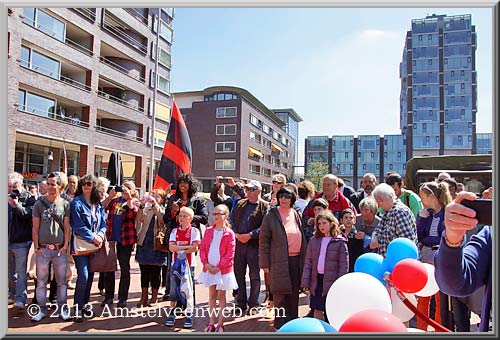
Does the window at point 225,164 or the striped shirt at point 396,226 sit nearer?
the striped shirt at point 396,226

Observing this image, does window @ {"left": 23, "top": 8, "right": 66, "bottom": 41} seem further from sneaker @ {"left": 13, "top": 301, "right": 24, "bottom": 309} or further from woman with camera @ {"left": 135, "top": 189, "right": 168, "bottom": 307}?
sneaker @ {"left": 13, "top": 301, "right": 24, "bottom": 309}

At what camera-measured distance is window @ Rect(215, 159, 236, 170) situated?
54812 mm

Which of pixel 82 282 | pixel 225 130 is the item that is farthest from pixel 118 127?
pixel 82 282

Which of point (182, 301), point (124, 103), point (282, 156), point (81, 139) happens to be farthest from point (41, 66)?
point (282, 156)

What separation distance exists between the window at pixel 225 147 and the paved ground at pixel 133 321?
47847 mm

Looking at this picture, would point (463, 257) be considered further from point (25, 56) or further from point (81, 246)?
point (25, 56)

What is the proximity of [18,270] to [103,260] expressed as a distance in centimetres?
108

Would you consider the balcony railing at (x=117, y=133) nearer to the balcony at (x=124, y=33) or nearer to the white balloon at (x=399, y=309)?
the balcony at (x=124, y=33)

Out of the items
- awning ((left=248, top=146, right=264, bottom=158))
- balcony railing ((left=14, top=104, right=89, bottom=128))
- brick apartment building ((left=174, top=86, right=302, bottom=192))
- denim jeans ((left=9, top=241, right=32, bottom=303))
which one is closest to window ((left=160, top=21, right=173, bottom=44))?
denim jeans ((left=9, top=241, right=32, bottom=303))

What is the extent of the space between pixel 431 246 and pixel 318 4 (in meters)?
3.26

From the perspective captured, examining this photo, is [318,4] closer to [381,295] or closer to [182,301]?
[381,295]

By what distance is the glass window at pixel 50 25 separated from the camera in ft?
70.0

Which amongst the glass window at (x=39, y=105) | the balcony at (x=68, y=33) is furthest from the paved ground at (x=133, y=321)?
the balcony at (x=68, y=33)

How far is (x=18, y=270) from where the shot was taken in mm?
5078
